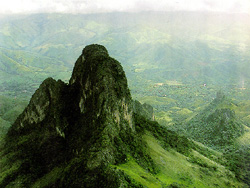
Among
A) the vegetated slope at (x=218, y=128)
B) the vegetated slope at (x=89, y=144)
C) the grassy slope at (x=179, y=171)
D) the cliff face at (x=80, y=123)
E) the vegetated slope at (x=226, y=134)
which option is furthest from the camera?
the vegetated slope at (x=218, y=128)

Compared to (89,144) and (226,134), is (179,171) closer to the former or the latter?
(89,144)

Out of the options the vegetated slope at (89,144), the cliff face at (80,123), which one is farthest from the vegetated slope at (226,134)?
the cliff face at (80,123)

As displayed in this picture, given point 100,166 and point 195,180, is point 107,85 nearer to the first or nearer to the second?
point 100,166

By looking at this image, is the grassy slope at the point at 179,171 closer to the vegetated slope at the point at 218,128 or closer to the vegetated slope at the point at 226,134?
the vegetated slope at the point at 226,134

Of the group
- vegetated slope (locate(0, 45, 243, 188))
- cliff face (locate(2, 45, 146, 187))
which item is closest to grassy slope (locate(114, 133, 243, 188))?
vegetated slope (locate(0, 45, 243, 188))

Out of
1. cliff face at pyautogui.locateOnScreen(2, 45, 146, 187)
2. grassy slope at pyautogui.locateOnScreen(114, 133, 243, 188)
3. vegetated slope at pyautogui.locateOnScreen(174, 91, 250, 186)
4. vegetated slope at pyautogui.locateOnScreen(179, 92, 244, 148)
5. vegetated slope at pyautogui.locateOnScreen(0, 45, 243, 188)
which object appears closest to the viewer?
vegetated slope at pyautogui.locateOnScreen(0, 45, 243, 188)

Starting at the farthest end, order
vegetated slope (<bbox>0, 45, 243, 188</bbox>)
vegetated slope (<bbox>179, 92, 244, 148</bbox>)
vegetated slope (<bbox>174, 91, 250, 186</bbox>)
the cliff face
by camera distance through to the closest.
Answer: vegetated slope (<bbox>179, 92, 244, 148</bbox>) → vegetated slope (<bbox>174, 91, 250, 186</bbox>) → the cliff face → vegetated slope (<bbox>0, 45, 243, 188</bbox>)

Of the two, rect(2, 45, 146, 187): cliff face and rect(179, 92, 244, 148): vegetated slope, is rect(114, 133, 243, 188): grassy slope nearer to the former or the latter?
rect(2, 45, 146, 187): cliff face

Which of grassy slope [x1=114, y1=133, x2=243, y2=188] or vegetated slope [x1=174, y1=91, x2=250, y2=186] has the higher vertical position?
grassy slope [x1=114, y1=133, x2=243, y2=188]
